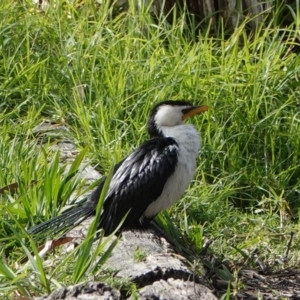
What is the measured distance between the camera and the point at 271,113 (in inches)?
254

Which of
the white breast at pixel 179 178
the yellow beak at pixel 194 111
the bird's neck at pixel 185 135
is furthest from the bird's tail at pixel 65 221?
the yellow beak at pixel 194 111

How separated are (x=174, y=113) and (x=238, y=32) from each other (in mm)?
1476

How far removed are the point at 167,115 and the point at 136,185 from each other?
614 millimetres

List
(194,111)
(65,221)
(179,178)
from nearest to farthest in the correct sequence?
(65,221) < (179,178) < (194,111)

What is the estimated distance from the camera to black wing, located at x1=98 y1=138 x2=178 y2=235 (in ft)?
17.0

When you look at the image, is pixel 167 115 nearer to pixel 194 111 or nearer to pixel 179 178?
pixel 194 111

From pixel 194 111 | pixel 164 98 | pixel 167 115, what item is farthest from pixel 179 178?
pixel 164 98

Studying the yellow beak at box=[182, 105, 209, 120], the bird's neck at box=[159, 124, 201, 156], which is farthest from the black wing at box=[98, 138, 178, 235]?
the yellow beak at box=[182, 105, 209, 120]

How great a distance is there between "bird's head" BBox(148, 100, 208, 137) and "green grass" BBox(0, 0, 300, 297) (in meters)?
0.45

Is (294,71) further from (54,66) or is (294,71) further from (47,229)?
(47,229)

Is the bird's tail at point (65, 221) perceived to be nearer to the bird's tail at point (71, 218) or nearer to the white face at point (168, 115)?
the bird's tail at point (71, 218)

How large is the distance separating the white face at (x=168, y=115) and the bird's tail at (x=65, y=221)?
802mm

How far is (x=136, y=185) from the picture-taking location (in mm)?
5234

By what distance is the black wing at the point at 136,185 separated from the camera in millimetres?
5184
